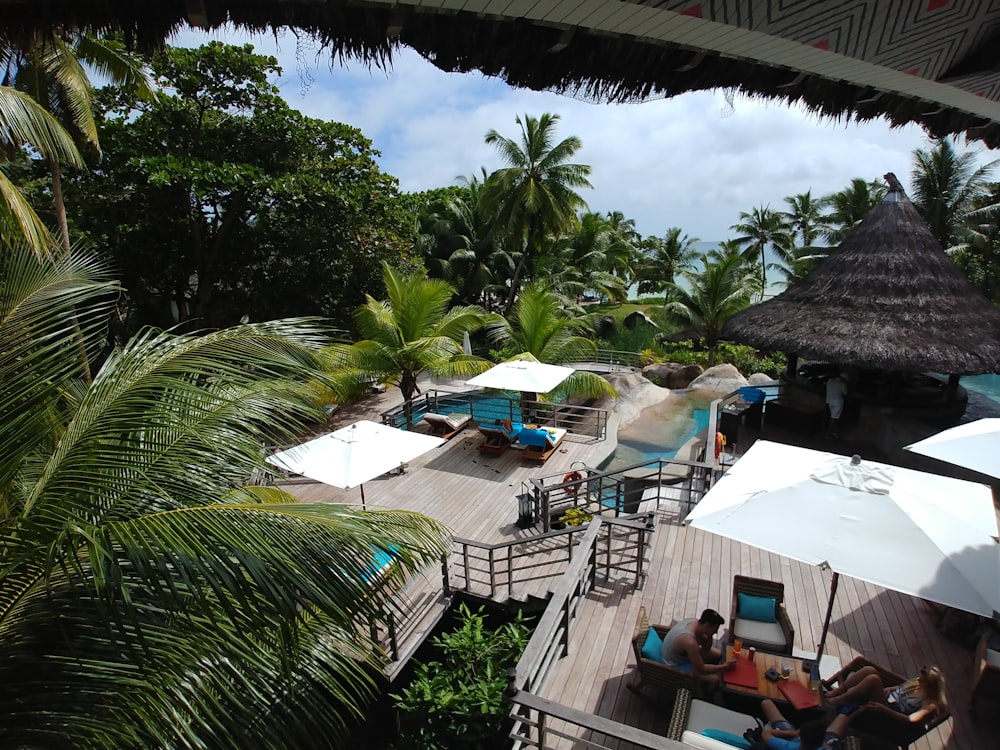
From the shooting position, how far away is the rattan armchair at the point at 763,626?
4.65 m

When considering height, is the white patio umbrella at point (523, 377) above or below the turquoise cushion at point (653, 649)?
above

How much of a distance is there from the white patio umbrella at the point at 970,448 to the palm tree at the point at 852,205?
90.5 ft

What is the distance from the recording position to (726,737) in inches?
146

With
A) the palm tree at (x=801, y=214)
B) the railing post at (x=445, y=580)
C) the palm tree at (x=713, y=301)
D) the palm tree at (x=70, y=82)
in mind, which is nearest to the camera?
the railing post at (x=445, y=580)

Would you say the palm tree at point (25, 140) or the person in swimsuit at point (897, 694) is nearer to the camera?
the person in swimsuit at point (897, 694)

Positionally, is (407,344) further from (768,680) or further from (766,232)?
(766,232)

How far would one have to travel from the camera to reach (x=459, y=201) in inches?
1164

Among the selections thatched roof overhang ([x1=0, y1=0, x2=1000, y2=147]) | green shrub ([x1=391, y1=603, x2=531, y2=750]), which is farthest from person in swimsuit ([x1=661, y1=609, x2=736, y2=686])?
thatched roof overhang ([x1=0, y1=0, x2=1000, y2=147])

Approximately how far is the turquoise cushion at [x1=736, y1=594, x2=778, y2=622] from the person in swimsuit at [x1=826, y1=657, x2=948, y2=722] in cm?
84

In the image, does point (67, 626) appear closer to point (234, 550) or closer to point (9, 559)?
point (9, 559)

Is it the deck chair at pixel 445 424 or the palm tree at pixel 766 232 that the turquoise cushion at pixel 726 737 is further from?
the palm tree at pixel 766 232

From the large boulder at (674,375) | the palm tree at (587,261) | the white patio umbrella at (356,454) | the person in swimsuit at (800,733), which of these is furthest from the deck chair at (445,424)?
the palm tree at (587,261)

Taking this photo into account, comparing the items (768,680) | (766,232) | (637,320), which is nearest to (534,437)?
(768,680)

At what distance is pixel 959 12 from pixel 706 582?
17.5ft
